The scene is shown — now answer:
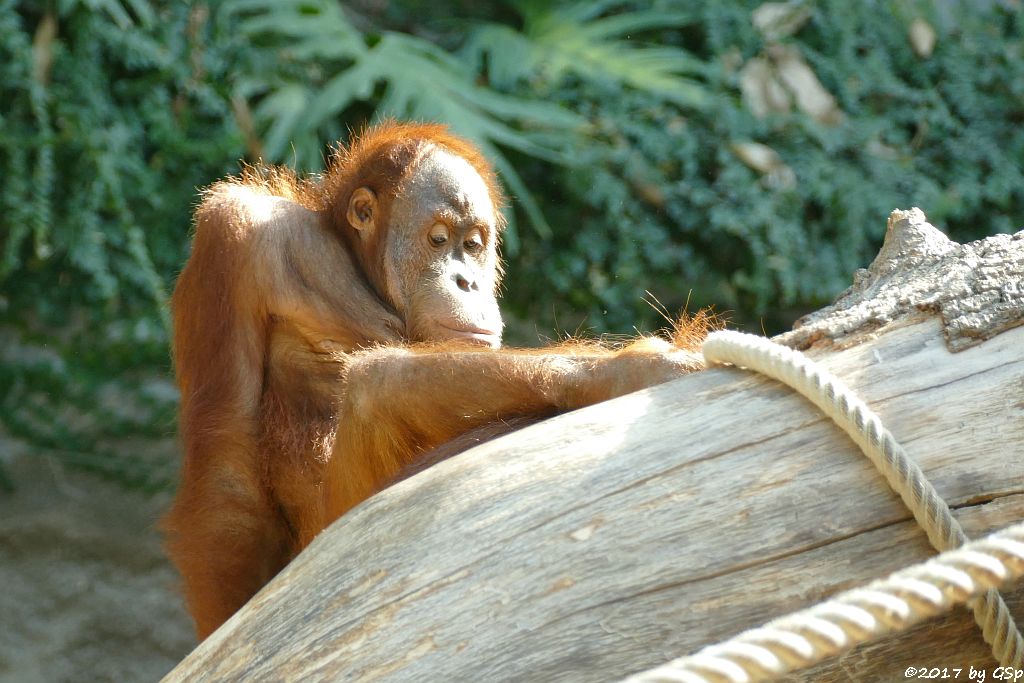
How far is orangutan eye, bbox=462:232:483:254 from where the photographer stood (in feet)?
12.1

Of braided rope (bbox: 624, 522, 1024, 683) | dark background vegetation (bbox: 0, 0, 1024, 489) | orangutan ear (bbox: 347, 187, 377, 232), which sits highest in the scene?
dark background vegetation (bbox: 0, 0, 1024, 489)

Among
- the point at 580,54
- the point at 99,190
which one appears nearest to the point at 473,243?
the point at 99,190

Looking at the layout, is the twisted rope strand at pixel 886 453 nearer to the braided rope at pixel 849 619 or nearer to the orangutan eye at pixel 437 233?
the braided rope at pixel 849 619

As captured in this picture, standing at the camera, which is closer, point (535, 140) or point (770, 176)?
point (535, 140)

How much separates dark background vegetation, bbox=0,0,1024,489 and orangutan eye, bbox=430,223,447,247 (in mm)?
2154

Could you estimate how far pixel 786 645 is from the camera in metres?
1.50

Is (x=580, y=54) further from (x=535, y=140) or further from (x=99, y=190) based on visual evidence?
(x=99, y=190)

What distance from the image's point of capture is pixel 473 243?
3.72 metres

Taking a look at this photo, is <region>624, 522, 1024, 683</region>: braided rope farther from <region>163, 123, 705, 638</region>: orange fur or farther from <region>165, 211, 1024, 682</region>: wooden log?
<region>163, 123, 705, 638</region>: orange fur

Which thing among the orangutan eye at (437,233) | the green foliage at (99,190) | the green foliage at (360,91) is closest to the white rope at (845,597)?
the orangutan eye at (437,233)

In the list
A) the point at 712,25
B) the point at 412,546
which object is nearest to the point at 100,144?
the point at 712,25

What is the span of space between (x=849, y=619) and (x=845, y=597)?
0.12ft

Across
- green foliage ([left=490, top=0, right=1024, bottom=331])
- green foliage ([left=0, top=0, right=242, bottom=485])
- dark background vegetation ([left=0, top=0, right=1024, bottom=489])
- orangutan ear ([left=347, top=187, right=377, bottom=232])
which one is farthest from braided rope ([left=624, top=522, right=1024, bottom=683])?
green foliage ([left=490, top=0, right=1024, bottom=331])

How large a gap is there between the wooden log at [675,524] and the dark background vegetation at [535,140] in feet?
11.8
